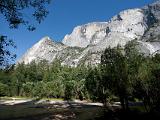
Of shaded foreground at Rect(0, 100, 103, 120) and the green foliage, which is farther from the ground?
the green foliage

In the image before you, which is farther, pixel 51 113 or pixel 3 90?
pixel 3 90

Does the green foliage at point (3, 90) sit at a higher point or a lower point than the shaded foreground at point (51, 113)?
higher

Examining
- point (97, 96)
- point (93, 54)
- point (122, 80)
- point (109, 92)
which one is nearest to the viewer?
point (122, 80)

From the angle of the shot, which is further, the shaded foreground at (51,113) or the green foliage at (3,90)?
the green foliage at (3,90)

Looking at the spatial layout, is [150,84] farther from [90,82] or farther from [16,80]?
[16,80]

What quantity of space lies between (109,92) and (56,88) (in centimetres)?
5472

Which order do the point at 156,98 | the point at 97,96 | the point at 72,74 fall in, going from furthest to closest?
the point at 72,74, the point at 97,96, the point at 156,98

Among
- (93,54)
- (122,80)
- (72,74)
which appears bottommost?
(122,80)

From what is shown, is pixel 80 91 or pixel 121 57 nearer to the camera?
pixel 121 57

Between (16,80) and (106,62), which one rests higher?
(16,80)

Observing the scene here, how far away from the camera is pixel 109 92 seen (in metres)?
26.2

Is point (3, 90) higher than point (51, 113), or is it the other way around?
point (3, 90)

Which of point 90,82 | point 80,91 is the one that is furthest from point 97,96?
point 80,91

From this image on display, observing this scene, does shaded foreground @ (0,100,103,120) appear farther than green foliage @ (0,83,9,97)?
No
